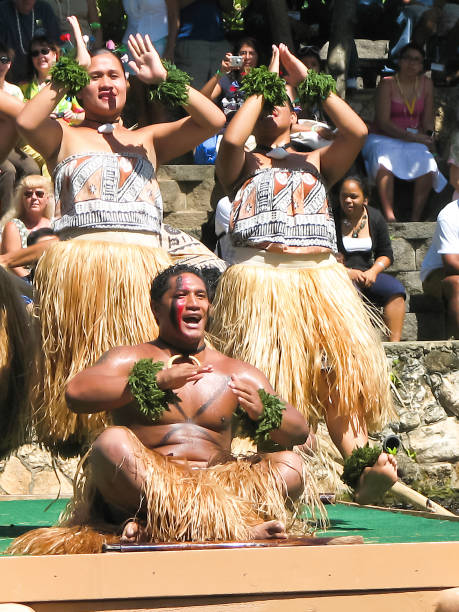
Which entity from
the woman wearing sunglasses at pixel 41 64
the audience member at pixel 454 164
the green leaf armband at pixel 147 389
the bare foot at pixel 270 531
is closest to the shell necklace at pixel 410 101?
the audience member at pixel 454 164

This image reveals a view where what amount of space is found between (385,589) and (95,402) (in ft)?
3.26

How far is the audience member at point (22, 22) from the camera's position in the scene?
7883mm

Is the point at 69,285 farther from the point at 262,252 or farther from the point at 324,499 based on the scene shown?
the point at 324,499

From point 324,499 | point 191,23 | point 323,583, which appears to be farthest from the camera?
point 191,23

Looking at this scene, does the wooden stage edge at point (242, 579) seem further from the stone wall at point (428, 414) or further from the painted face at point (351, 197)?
the painted face at point (351, 197)

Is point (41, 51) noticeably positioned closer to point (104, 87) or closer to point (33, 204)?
point (33, 204)

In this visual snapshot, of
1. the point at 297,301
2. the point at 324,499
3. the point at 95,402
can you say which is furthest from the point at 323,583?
the point at 297,301

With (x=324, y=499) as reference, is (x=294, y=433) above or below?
above

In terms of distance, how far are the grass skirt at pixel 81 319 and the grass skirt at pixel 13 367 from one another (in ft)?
0.42

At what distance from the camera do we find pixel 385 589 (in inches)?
129

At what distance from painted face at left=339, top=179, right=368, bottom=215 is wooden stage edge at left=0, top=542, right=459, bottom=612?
11.9 ft

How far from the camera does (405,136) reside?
7949 mm

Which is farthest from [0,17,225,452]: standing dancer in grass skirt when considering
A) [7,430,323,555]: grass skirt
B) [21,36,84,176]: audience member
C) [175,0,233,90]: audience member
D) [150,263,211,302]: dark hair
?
[175,0,233,90]: audience member

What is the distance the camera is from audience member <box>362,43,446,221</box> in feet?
25.6
